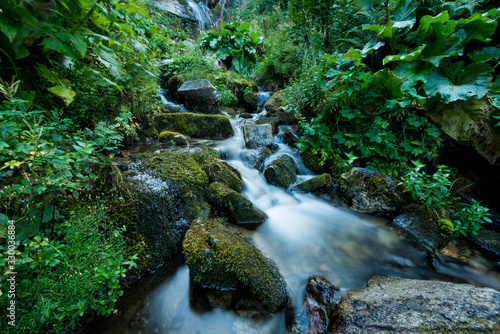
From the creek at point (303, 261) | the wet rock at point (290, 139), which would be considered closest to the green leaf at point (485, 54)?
the creek at point (303, 261)

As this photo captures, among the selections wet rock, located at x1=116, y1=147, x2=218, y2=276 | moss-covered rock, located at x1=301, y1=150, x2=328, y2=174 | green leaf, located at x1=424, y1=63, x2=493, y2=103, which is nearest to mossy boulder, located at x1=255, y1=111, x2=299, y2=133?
moss-covered rock, located at x1=301, y1=150, x2=328, y2=174

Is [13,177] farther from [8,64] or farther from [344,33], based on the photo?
[344,33]

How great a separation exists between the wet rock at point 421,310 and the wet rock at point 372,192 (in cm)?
173

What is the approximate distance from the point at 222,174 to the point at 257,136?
2142mm

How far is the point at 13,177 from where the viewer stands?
131 centimetres

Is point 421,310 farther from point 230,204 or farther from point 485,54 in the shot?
point 485,54

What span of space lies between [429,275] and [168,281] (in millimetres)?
2963

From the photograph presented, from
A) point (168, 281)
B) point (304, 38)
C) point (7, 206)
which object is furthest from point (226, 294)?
point (304, 38)

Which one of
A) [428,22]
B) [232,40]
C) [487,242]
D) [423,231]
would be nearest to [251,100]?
[232,40]

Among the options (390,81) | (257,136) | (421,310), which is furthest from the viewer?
(257,136)

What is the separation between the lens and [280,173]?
12.8 ft

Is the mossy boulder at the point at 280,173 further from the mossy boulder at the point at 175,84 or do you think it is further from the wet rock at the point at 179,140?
the mossy boulder at the point at 175,84

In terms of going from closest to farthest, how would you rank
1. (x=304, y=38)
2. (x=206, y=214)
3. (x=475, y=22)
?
(x=206, y=214)
(x=475, y=22)
(x=304, y=38)

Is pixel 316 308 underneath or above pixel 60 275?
underneath
